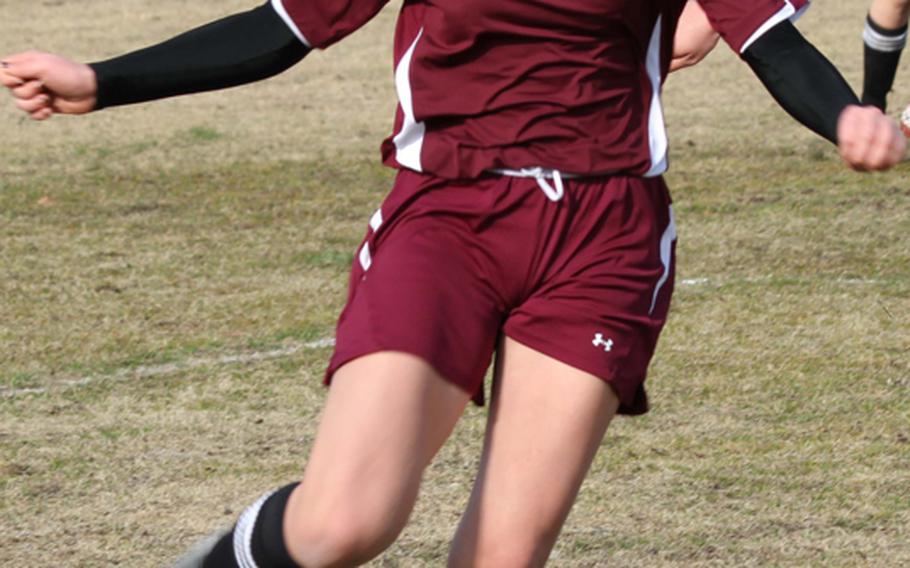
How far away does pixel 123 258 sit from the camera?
8125 millimetres

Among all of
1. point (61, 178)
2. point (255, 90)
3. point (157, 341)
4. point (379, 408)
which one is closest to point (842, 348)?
point (157, 341)

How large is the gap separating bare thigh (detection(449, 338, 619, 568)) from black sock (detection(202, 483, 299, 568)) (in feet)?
1.23

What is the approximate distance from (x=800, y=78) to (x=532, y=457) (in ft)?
2.85

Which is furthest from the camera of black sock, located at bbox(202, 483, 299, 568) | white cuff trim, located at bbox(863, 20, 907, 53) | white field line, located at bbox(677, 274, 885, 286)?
white cuff trim, located at bbox(863, 20, 907, 53)

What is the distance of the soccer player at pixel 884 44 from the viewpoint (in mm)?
9469

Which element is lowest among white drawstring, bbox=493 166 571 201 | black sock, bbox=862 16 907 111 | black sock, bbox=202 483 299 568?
black sock, bbox=862 16 907 111

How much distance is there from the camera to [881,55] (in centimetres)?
949

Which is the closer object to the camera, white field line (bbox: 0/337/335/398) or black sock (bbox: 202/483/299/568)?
black sock (bbox: 202/483/299/568)

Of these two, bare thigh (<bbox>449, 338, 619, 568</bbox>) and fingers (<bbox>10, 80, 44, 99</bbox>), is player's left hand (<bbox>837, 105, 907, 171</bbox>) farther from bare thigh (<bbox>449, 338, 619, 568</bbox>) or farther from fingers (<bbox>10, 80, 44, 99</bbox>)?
fingers (<bbox>10, 80, 44, 99</bbox>)

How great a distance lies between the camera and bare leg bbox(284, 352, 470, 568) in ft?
10.3

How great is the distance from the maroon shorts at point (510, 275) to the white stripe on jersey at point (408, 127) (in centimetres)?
4

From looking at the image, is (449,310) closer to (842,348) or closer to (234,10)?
(842,348)

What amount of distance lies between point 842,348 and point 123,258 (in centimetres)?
326

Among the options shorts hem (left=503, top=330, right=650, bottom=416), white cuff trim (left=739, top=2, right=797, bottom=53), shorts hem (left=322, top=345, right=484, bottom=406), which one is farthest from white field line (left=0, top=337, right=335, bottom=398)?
white cuff trim (left=739, top=2, right=797, bottom=53)
